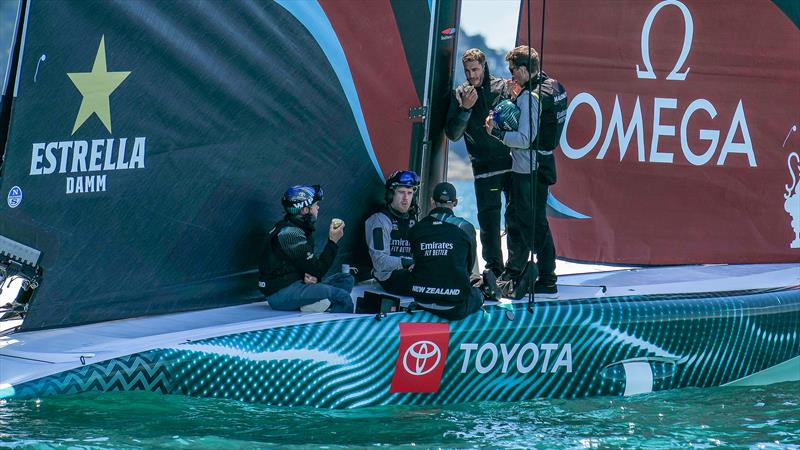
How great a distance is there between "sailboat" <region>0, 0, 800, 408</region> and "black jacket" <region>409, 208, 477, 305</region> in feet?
0.51

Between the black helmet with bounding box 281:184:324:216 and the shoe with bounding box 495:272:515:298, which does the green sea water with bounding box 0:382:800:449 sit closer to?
the shoe with bounding box 495:272:515:298

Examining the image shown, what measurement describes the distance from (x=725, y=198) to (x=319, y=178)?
2.89 meters

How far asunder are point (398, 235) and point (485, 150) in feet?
2.56

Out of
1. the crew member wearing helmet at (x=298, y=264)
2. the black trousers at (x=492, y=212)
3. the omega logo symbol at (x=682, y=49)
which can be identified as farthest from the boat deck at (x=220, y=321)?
the omega logo symbol at (x=682, y=49)

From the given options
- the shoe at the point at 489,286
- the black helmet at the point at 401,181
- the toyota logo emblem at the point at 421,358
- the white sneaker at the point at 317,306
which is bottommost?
the toyota logo emblem at the point at 421,358

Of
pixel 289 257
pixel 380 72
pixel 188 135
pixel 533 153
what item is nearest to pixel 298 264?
pixel 289 257

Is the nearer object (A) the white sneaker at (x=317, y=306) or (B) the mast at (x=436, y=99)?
(A) the white sneaker at (x=317, y=306)

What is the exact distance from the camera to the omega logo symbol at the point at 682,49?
7676mm

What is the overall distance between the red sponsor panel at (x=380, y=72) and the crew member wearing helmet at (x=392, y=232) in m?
0.27

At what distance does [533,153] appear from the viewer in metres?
7.06

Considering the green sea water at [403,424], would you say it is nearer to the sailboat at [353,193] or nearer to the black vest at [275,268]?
the sailboat at [353,193]

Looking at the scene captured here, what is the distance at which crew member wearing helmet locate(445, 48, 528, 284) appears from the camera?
281 inches

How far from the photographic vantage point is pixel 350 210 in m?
7.10

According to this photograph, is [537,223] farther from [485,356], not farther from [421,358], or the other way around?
[421,358]
